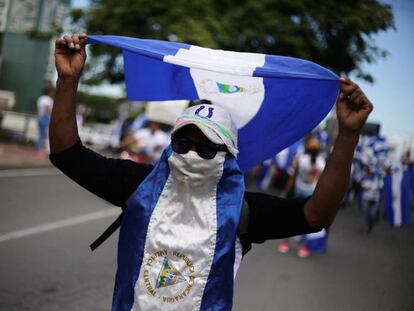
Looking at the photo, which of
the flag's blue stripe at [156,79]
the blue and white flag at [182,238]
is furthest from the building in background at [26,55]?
the blue and white flag at [182,238]

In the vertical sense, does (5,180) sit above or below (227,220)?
Answer: below

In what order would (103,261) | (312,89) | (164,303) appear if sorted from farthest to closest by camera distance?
(103,261)
(312,89)
(164,303)

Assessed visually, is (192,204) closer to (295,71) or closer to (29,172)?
(295,71)

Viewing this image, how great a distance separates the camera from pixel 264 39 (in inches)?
803

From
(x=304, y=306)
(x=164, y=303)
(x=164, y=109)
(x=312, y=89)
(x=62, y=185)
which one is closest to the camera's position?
(x=164, y=303)

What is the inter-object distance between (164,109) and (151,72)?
43.7ft

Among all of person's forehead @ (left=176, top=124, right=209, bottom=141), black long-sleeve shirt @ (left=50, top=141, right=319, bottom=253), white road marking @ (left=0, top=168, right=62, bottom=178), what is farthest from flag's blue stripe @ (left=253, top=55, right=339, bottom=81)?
white road marking @ (left=0, top=168, right=62, bottom=178)

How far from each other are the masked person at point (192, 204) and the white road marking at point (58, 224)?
4313 millimetres

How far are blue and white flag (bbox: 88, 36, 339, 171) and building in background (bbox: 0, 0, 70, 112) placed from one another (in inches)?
657

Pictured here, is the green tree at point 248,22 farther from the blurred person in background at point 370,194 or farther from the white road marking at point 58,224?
the white road marking at point 58,224

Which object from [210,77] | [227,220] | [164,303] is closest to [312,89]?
[210,77]

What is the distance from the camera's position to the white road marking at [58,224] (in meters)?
6.14

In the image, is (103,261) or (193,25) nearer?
(103,261)

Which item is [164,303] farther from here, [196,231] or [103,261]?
[103,261]
